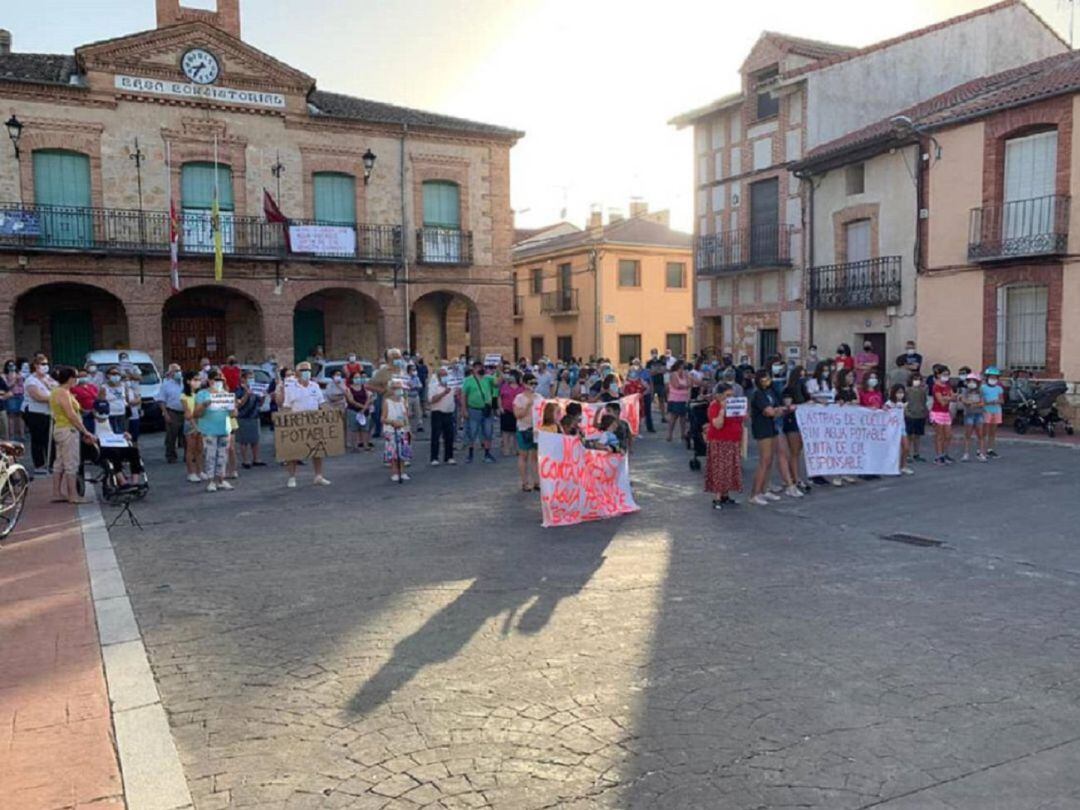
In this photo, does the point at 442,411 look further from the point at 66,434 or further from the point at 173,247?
the point at 173,247

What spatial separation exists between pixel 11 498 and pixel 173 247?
16.2m

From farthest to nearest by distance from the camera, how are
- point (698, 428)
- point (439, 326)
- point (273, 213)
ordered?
point (439, 326), point (273, 213), point (698, 428)

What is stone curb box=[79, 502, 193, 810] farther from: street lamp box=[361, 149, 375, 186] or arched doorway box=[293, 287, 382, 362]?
arched doorway box=[293, 287, 382, 362]

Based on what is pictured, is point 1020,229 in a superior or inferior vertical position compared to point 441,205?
inferior

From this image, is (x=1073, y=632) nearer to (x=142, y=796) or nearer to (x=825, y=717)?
(x=825, y=717)

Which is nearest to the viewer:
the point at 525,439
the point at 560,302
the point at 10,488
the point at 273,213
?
the point at 10,488

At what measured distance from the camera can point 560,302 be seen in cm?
4325

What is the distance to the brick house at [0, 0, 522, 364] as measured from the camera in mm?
24781

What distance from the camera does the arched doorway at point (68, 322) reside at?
2666cm

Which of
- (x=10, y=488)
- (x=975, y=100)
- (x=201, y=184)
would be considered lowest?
(x=10, y=488)

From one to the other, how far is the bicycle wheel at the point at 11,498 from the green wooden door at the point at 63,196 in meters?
16.9

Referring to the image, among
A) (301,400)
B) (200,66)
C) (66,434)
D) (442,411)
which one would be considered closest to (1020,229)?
(442,411)

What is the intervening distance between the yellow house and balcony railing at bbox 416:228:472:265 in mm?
11568

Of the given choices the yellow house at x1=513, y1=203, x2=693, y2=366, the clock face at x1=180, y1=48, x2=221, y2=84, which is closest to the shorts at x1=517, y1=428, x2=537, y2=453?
the clock face at x1=180, y1=48, x2=221, y2=84
